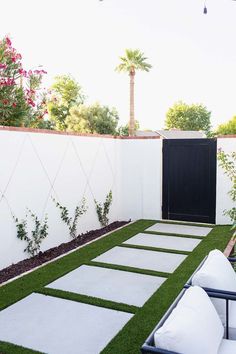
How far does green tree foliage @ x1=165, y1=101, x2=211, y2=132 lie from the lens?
175 ft

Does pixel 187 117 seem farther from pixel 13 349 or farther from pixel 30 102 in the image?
pixel 13 349

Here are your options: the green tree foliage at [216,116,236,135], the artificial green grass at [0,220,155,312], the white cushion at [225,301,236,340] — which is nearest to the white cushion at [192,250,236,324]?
the white cushion at [225,301,236,340]

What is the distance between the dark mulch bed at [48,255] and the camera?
17.5 ft

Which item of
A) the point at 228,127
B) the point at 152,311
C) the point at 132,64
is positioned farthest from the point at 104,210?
the point at 228,127

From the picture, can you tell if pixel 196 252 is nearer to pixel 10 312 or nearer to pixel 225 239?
pixel 225 239

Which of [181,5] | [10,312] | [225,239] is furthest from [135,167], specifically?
[10,312]

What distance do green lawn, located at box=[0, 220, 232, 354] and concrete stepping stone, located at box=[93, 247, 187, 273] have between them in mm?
152

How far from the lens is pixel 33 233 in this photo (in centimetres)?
606

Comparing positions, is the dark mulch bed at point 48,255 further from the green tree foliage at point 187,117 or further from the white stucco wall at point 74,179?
the green tree foliage at point 187,117

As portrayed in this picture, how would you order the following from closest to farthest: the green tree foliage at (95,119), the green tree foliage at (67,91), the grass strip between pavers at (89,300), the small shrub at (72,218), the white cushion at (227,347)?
the white cushion at (227,347) < the grass strip between pavers at (89,300) < the small shrub at (72,218) < the green tree foliage at (95,119) < the green tree foliage at (67,91)

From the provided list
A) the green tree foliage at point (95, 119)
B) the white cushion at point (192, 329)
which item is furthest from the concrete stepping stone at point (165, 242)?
the green tree foliage at point (95, 119)

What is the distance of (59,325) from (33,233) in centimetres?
252

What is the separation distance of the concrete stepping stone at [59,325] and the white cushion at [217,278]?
1.17 m

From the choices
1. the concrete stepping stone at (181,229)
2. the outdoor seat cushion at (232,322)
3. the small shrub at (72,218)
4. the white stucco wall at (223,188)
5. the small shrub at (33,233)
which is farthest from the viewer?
the white stucco wall at (223,188)
